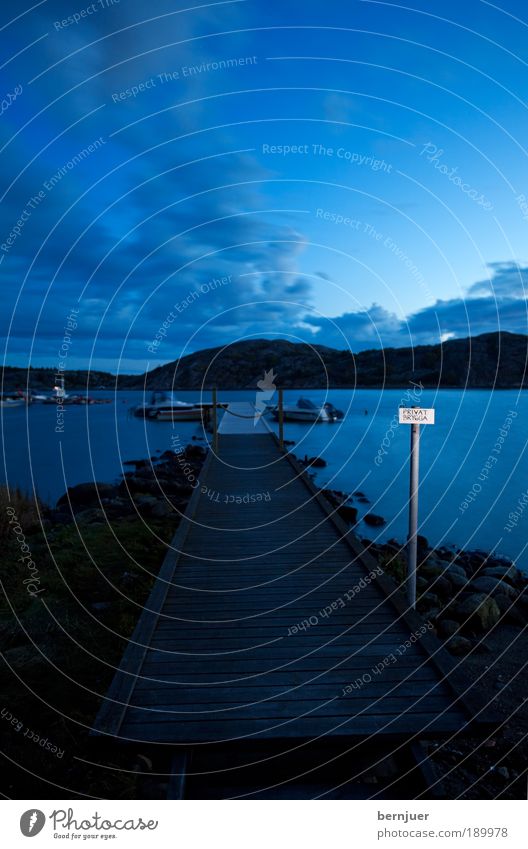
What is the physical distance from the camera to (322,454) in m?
32.8

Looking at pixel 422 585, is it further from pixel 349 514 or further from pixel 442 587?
pixel 349 514

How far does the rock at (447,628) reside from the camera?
770 cm

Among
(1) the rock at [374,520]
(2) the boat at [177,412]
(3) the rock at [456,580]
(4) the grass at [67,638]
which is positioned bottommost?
(1) the rock at [374,520]

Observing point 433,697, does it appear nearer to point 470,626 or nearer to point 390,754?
point 390,754

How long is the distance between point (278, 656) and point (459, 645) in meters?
3.44

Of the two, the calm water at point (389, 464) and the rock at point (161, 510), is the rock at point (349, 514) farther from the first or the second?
the rock at point (161, 510)

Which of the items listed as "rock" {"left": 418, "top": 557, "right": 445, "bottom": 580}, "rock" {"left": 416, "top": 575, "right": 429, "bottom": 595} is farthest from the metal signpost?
"rock" {"left": 418, "top": 557, "right": 445, "bottom": 580}

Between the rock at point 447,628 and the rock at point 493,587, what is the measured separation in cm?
176

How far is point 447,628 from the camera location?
7.76m

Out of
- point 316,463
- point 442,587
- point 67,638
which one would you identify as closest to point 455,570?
point 442,587

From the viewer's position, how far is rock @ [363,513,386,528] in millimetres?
16062

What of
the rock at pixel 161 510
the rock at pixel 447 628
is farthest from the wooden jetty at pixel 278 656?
the rock at pixel 161 510
